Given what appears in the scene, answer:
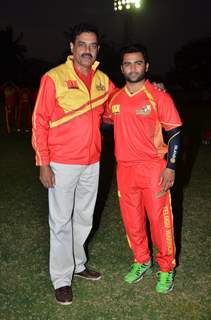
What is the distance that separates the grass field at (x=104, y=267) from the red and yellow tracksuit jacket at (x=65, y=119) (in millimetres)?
1311

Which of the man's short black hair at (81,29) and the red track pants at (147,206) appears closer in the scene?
the man's short black hair at (81,29)

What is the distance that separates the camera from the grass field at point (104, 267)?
371 cm

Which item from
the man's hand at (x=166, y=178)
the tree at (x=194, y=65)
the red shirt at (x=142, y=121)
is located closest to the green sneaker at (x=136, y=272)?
the man's hand at (x=166, y=178)

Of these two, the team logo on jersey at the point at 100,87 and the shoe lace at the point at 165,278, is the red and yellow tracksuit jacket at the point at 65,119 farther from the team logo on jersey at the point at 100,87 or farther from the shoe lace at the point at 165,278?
the shoe lace at the point at 165,278

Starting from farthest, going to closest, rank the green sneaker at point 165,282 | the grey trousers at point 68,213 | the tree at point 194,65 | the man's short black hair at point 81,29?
the tree at point 194,65, the green sneaker at point 165,282, the grey trousers at point 68,213, the man's short black hair at point 81,29

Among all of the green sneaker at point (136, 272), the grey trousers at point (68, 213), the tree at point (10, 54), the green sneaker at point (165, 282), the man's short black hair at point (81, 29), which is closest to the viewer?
the man's short black hair at point (81, 29)

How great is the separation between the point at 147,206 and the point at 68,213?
0.75 m

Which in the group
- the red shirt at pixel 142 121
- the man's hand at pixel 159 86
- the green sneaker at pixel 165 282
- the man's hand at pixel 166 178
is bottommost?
the green sneaker at pixel 165 282

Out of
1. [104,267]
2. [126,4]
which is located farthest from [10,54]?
[104,267]

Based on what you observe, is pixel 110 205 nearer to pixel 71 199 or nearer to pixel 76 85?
pixel 71 199

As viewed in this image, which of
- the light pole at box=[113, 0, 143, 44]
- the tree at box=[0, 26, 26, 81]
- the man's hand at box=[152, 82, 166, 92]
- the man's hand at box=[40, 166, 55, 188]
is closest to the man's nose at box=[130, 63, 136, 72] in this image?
the man's hand at box=[152, 82, 166, 92]

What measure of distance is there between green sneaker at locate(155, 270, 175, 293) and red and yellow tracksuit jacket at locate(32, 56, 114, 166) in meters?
1.34

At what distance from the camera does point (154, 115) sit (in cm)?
380

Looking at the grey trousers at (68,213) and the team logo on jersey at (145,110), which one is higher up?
the team logo on jersey at (145,110)
